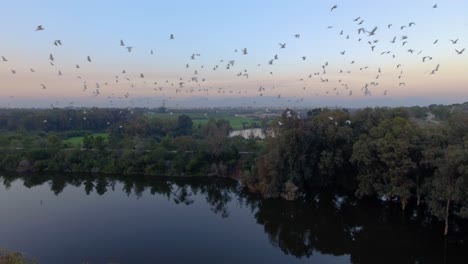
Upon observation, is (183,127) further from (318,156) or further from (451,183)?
(451,183)

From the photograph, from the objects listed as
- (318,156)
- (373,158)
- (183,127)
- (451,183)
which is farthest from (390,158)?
(183,127)

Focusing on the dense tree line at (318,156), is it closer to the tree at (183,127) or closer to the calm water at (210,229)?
the calm water at (210,229)

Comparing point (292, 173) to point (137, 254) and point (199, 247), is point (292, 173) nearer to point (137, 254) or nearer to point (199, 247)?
point (199, 247)

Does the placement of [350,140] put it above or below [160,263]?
above

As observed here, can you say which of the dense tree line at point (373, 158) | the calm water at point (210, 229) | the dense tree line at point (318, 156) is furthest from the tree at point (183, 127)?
the dense tree line at point (373, 158)

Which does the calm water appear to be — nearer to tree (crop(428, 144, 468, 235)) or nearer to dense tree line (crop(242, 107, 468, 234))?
dense tree line (crop(242, 107, 468, 234))

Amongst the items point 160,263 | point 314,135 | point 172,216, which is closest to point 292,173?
point 314,135

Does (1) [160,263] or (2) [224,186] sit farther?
(2) [224,186]

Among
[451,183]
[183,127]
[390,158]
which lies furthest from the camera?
[183,127]

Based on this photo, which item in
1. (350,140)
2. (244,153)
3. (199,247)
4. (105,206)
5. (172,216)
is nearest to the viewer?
(199,247)
